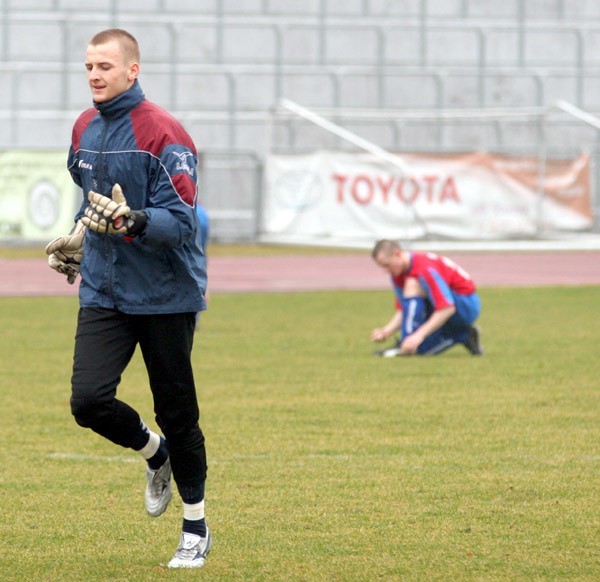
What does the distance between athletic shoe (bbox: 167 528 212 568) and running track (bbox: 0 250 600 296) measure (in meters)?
14.0

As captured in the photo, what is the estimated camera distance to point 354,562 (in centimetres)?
539

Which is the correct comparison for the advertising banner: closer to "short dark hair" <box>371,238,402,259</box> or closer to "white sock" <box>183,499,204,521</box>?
"short dark hair" <box>371,238,402,259</box>

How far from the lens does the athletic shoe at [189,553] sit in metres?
5.29

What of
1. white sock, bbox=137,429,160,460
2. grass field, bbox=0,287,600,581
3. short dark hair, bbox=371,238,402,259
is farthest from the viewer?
short dark hair, bbox=371,238,402,259

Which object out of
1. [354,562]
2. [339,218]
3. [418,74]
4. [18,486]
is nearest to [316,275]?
[339,218]

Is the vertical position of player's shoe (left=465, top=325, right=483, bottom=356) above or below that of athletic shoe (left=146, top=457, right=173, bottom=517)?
below

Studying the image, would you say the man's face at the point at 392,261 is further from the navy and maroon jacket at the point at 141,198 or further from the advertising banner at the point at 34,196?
the advertising banner at the point at 34,196

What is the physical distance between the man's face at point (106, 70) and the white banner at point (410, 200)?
20871 millimetres

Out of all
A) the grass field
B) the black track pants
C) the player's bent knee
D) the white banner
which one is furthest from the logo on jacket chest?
the white banner

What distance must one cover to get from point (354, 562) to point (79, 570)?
3.37 feet

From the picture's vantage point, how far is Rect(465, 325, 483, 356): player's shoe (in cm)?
1248

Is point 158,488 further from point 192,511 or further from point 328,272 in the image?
point 328,272

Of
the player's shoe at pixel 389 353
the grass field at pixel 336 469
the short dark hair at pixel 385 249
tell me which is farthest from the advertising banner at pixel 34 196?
the short dark hair at pixel 385 249

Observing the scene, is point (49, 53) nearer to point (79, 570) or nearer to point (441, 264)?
point (441, 264)
